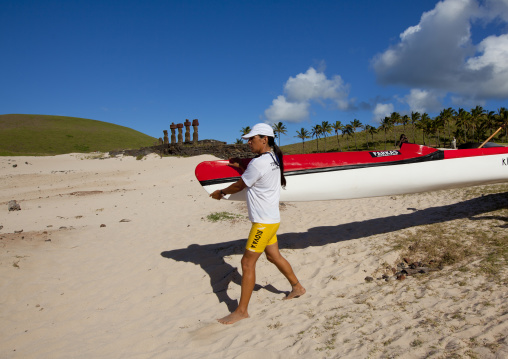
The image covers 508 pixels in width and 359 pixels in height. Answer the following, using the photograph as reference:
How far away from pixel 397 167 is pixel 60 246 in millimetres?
6570

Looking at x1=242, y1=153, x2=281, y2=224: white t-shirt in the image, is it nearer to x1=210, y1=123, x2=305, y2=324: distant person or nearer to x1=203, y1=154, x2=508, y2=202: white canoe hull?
x1=210, y1=123, x2=305, y2=324: distant person

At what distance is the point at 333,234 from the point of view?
20.4ft

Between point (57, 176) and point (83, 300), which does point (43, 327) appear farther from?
point (57, 176)

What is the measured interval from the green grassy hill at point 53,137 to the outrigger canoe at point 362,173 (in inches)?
1864

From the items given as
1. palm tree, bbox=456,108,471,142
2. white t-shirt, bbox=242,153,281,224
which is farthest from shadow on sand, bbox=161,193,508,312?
palm tree, bbox=456,108,471,142

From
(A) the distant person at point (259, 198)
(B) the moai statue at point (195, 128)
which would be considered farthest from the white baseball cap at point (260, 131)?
(B) the moai statue at point (195, 128)

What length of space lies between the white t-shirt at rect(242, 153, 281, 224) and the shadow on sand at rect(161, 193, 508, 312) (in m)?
1.76

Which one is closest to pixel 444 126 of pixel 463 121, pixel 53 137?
pixel 463 121

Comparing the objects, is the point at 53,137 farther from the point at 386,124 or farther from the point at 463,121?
the point at 463,121

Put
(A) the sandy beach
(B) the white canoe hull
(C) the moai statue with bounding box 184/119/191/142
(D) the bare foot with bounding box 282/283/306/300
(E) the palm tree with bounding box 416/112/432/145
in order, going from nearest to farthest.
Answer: (A) the sandy beach, (D) the bare foot with bounding box 282/283/306/300, (B) the white canoe hull, (C) the moai statue with bounding box 184/119/191/142, (E) the palm tree with bounding box 416/112/432/145

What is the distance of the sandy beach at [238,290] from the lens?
273 centimetres

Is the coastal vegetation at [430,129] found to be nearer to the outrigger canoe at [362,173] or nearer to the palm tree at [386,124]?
the palm tree at [386,124]

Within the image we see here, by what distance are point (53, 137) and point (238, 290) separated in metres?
65.0

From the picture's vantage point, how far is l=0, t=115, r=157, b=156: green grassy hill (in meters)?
50.4
